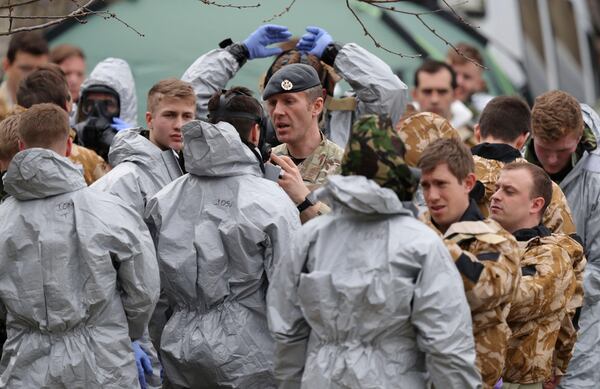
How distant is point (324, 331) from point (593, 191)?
3.47 meters

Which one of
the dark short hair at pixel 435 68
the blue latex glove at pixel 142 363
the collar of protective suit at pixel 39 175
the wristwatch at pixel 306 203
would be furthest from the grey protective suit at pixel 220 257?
the dark short hair at pixel 435 68

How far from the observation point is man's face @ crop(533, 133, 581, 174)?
9.44 meters

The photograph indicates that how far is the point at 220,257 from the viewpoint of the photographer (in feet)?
26.0

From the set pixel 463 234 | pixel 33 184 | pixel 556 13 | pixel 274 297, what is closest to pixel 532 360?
pixel 463 234

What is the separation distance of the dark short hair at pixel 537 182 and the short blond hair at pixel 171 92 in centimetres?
217

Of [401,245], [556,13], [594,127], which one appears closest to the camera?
[401,245]

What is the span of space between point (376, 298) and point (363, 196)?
0.46 m

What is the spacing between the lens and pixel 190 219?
805 cm

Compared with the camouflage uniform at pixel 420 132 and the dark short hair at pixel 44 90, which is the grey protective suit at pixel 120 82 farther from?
the camouflage uniform at pixel 420 132

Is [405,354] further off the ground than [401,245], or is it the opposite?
[401,245]

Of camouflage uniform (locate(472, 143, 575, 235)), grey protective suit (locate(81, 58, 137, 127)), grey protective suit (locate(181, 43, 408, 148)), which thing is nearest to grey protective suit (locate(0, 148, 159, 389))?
camouflage uniform (locate(472, 143, 575, 235))

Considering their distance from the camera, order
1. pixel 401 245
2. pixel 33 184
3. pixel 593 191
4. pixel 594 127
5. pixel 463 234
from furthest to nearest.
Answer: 1. pixel 594 127
2. pixel 593 191
3. pixel 33 184
4. pixel 463 234
5. pixel 401 245

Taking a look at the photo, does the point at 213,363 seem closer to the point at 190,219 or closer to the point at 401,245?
the point at 190,219

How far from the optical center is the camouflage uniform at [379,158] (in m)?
6.80
